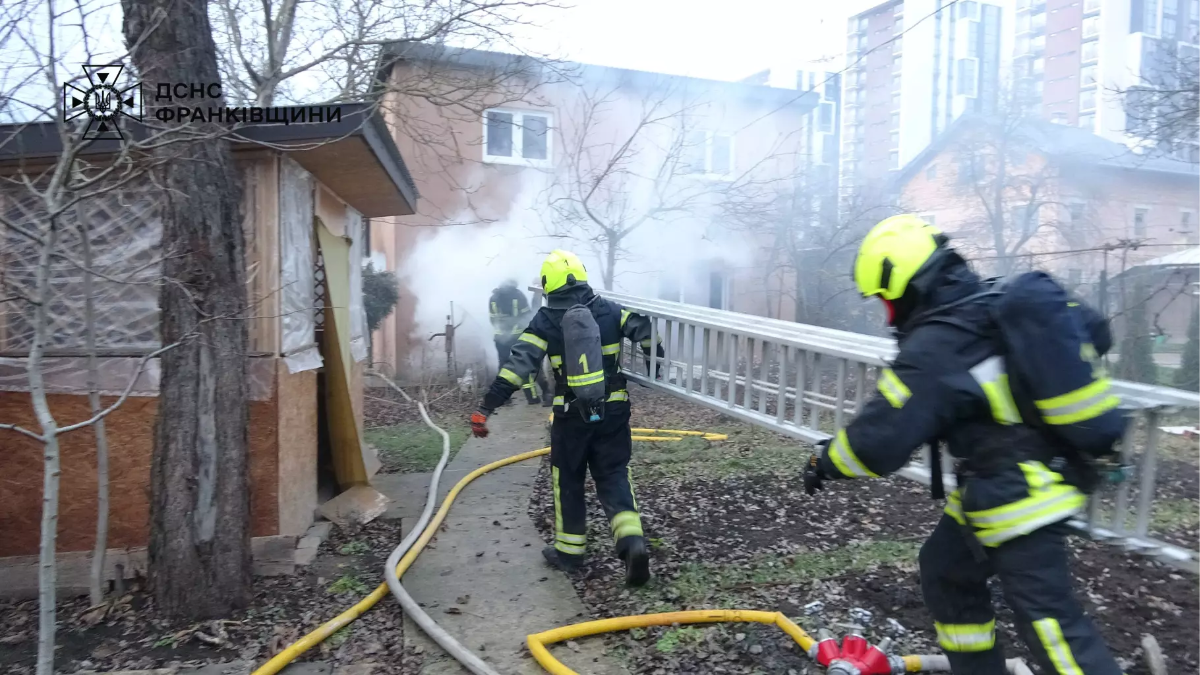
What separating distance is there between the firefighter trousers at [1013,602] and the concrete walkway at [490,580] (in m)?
1.36

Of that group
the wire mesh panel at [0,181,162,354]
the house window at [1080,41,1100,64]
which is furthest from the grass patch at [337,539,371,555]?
the house window at [1080,41,1100,64]

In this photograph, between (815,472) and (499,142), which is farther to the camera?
(499,142)

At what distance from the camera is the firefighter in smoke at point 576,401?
Result: 159 inches

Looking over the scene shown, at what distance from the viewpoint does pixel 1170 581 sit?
3.62 metres

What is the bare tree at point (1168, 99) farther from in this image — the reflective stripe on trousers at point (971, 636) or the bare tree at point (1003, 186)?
the reflective stripe on trousers at point (971, 636)

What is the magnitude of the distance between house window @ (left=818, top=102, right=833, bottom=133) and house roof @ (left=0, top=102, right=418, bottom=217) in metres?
12.2

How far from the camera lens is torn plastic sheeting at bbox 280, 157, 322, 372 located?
4.54 m

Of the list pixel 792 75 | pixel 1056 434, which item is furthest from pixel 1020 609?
pixel 792 75

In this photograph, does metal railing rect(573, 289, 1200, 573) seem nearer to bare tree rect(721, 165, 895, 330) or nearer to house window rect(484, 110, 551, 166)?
bare tree rect(721, 165, 895, 330)

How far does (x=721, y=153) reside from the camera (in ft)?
47.4

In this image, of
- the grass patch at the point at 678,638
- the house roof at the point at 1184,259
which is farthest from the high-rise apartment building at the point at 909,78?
the grass patch at the point at 678,638

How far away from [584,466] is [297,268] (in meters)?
2.33

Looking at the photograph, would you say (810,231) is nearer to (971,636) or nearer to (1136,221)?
(1136,221)

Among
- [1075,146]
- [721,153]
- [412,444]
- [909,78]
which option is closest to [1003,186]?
[1075,146]
